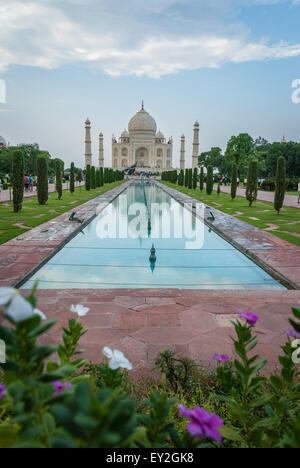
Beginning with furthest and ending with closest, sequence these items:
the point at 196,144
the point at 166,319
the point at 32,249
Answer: the point at 196,144, the point at 32,249, the point at 166,319

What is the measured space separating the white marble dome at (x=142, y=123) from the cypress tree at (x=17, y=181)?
41.5 metres

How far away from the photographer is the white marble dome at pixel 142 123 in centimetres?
4772

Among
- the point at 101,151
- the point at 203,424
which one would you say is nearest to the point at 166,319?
the point at 203,424

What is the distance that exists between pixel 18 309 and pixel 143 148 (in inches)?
1946

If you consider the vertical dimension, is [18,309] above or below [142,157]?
below

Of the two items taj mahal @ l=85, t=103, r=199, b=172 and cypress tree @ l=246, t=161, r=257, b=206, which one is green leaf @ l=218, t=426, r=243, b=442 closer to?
cypress tree @ l=246, t=161, r=257, b=206

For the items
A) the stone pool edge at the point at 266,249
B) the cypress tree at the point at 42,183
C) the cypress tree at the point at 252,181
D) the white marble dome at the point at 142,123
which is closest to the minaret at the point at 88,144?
the white marble dome at the point at 142,123

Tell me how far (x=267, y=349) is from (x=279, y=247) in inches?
116

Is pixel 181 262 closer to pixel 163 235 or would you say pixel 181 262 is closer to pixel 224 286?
pixel 224 286

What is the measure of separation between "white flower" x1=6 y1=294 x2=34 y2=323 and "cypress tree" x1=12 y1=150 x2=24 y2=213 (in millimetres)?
8147

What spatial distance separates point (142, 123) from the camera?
4772 cm

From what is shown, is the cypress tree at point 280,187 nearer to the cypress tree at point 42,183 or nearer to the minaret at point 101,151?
the cypress tree at point 42,183

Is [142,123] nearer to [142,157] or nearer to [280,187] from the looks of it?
[142,157]
